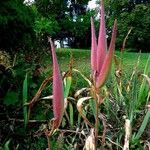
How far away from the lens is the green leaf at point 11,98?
3.71 m

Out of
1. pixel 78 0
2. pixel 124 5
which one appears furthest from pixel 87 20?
pixel 124 5

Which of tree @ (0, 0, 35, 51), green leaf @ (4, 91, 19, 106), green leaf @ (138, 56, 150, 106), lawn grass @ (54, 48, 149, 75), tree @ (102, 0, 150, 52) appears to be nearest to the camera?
green leaf @ (4, 91, 19, 106)

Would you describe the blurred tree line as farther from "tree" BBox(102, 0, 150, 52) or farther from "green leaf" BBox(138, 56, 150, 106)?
"green leaf" BBox(138, 56, 150, 106)

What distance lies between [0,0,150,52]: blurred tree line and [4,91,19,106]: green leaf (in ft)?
13.5

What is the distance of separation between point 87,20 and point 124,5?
9.43m

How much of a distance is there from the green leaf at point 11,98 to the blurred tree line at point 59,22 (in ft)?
13.5

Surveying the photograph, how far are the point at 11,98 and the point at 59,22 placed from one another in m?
27.9

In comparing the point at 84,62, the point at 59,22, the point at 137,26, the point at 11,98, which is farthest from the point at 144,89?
the point at 137,26

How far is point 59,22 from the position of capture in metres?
31.4

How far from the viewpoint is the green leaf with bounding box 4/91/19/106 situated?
3709 millimetres

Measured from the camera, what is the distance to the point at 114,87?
3.86 meters

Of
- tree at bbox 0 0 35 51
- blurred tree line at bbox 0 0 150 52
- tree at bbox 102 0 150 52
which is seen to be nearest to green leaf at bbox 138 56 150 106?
blurred tree line at bbox 0 0 150 52

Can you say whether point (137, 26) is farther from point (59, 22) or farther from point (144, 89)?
point (144, 89)

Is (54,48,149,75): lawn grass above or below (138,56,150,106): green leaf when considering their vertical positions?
below
